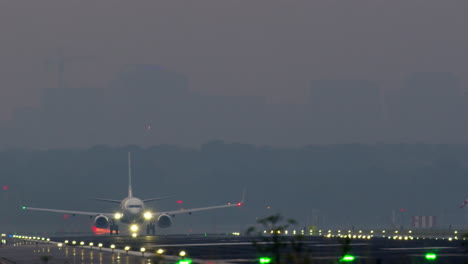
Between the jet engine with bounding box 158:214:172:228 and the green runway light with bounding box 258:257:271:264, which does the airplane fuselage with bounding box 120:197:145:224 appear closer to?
the jet engine with bounding box 158:214:172:228

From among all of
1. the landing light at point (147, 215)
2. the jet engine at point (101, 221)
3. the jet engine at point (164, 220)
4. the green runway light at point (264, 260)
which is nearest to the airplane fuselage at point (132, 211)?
the landing light at point (147, 215)

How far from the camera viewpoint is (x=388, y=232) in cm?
13138

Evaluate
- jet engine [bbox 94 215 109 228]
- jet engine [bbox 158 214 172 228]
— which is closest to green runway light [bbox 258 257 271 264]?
jet engine [bbox 94 215 109 228]

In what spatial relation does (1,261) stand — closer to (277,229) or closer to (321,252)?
(321,252)

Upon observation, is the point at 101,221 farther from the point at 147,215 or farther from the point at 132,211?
the point at 132,211

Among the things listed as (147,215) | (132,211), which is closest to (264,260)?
(132,211)

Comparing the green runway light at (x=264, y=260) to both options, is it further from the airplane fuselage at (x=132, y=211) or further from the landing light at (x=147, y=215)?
the landing light at (x=147, y=215)

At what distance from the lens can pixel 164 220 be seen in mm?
143000

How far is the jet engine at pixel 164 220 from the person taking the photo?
142462mm

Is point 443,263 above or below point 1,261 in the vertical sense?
below

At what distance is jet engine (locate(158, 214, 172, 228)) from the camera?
14246cm

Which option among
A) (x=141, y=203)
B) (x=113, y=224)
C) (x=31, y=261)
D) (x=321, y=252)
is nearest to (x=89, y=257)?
(x=31, y=261)

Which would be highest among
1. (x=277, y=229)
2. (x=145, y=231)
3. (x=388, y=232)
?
(x=145, y=231)

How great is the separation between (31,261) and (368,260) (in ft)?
68.6
